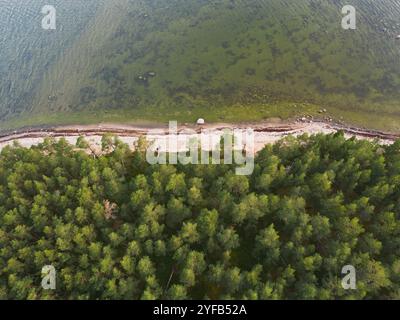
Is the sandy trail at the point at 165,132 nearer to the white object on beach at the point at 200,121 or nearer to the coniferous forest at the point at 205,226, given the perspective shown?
the white object on beach at the point at 200,121

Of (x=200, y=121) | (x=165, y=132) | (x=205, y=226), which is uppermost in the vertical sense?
(x=200, y=121)

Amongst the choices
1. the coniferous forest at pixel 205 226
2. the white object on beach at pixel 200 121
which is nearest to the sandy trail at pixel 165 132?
the white object on beach at pixel 200 121

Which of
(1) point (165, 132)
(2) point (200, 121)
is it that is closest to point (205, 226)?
(1) point (165, 132)

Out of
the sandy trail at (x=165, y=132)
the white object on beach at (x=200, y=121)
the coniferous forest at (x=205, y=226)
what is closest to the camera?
the coniferous forest at (x=205, y=226)

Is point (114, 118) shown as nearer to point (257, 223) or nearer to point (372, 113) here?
point (257, 223)

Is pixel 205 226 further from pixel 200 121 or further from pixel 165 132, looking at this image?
pixel 200 121
